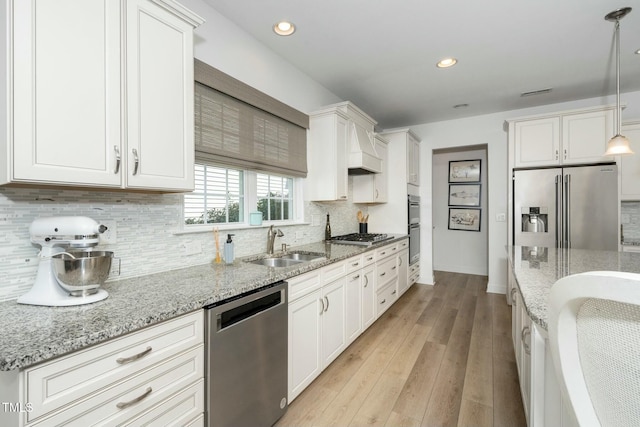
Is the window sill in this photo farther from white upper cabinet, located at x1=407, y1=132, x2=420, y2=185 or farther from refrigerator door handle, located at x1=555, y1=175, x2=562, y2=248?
refrigerator door handle, located at x1=555, y1=175, x2=562, y2=248

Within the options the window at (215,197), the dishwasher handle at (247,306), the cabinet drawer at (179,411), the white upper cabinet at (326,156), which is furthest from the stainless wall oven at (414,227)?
the cabinet drawer at (179,411)

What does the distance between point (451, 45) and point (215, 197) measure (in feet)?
7.71

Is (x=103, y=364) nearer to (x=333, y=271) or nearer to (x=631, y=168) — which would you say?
(x=333, y=271)

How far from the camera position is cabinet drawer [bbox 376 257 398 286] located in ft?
10.5

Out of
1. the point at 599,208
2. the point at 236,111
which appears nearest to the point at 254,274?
the point at 236,111

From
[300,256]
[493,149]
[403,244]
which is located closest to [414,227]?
[403,244]

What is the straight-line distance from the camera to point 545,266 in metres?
1.88

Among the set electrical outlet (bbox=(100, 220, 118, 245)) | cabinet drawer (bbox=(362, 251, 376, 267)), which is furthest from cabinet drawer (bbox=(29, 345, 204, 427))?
cabinet drawer (bbox=(362, 251, 376, 267))

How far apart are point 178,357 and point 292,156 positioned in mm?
2003

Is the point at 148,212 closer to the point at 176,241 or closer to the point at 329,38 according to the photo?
the point at 176,241

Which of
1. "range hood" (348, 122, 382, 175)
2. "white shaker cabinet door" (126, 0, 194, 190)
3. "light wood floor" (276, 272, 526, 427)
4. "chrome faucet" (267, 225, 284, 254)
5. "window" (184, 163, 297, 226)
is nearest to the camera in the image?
"white shaker cabinet door" (126, 0, 194, 190)

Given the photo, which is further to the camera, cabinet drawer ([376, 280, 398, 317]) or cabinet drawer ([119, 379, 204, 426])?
cabinet drawer ([376, 280, 398, 317])

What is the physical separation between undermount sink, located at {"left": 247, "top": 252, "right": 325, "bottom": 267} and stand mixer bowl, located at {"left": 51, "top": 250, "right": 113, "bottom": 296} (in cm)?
112

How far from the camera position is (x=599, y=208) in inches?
128
